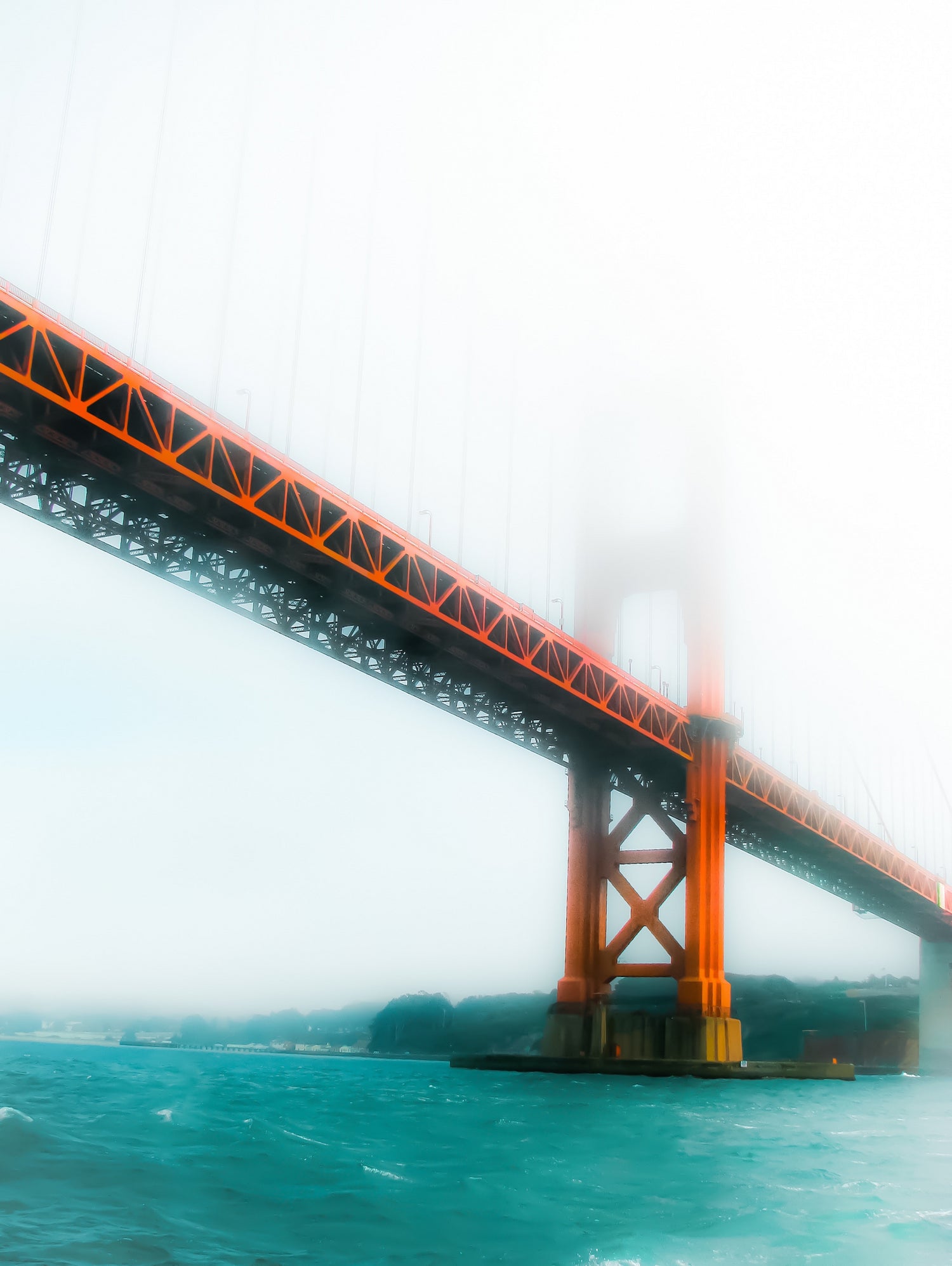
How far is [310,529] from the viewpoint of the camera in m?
25.5

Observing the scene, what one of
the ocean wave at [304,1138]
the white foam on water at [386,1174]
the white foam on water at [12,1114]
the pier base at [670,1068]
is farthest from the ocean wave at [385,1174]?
the pier base at [670,1068]

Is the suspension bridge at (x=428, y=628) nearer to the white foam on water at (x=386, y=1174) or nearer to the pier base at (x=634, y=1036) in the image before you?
the pier base at (x=634, y=1036)

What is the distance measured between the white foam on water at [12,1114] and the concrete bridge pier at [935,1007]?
62.9 meters

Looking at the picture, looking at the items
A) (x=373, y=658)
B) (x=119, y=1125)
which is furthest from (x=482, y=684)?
(x=119, y=1125)

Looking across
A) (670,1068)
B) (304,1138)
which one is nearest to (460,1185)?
(304,1138)

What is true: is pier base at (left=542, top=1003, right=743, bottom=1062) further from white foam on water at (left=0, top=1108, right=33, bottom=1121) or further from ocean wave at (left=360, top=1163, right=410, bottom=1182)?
ocean wave at (left=360, top=1163, right=410, bottom=1182)

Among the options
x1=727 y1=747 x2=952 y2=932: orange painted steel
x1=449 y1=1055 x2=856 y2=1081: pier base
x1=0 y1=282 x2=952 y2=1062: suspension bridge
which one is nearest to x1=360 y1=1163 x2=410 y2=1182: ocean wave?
x1=0 y1=282 x2=952 y2=1062: suspension bridge

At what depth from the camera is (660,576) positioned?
45000 mm

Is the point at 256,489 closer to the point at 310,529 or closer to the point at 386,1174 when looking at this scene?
the point at 310,529

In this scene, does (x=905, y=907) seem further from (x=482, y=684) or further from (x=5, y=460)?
(x=5, y=460)

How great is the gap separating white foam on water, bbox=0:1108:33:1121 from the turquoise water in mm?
117

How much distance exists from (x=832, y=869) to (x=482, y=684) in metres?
30.6

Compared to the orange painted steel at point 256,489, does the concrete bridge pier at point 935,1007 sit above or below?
below

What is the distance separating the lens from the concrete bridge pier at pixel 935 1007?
71875 millimetres
